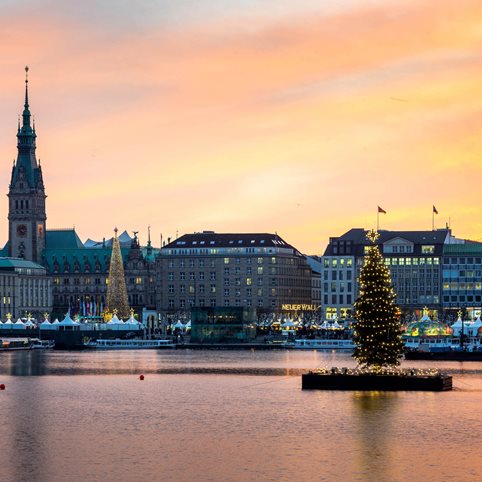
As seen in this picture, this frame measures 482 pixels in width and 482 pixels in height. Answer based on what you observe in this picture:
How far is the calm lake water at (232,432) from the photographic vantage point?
164 feet

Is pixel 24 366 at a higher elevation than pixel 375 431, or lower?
higher

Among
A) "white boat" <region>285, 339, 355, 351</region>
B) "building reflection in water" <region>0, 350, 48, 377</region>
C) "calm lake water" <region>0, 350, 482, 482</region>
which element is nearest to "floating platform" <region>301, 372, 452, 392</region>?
"calm lake water" <region>0, 350, 482, 482</region>

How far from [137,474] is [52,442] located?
10394 millimetres

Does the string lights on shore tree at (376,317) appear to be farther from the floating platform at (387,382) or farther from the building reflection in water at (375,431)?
the building reflection in water at (375,431)

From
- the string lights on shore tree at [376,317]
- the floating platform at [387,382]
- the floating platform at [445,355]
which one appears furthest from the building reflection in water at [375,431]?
the floating platform at [445,355]

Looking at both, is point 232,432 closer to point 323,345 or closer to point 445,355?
point 445,355

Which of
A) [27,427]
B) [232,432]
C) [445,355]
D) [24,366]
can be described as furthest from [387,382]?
[445,355]

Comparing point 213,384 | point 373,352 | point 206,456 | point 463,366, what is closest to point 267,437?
point 206,456

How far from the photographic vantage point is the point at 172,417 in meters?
70.0

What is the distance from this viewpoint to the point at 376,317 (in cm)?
8412

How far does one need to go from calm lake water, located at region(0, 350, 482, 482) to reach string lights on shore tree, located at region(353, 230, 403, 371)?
360 centimetres

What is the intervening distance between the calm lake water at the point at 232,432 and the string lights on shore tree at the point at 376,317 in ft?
11.8

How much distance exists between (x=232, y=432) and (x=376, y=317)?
78.1ft

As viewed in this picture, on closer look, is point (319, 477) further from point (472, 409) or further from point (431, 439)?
point (472, 409)
